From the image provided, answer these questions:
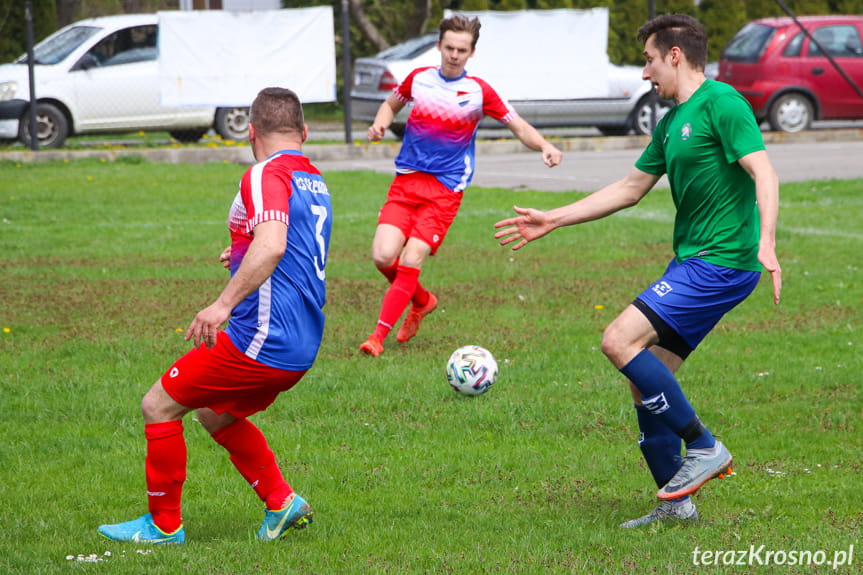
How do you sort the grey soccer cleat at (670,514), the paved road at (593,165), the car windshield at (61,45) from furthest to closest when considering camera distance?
the car windshield at (61,45) < the paved road at (593,165) < the grey soccer cleat at (670,514)

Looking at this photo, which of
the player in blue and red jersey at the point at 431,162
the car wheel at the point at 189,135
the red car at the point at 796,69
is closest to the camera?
the player in blue and red jersey at the point at 431,162

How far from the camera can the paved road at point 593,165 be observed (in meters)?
15.7

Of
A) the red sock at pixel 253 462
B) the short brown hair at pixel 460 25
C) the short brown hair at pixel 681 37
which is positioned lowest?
the red sock at pixel 253 462

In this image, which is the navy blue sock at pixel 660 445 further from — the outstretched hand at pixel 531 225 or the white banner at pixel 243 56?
the white banner at pixel 243 56

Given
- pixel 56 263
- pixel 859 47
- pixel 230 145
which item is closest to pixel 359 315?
pixel 56 263

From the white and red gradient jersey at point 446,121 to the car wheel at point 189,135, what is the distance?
505 inches

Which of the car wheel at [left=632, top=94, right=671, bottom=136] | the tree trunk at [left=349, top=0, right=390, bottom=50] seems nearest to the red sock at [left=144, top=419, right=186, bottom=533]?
the car wheel at [left=632, top=94, right=671, bottom=136]

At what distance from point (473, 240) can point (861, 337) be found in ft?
15.8

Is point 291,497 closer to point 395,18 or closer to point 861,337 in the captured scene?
point 861,337

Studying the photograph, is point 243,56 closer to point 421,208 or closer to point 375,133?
point 375,133

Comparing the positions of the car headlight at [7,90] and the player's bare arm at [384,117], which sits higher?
the player's bare arm at [384,117]

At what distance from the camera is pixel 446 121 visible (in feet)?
24.9

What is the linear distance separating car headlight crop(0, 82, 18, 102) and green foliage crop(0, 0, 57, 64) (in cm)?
860

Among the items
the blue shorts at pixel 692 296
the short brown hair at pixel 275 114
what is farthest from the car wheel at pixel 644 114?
the short brown hair at pixel 275 114
